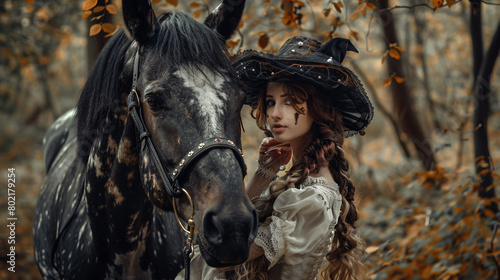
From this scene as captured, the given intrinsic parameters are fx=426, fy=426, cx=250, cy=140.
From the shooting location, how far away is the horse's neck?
7.00 ft

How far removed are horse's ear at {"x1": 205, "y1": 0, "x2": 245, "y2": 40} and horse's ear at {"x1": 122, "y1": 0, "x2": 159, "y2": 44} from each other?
38cm

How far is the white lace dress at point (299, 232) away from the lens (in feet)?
6.14

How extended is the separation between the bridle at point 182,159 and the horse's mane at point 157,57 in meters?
0.16

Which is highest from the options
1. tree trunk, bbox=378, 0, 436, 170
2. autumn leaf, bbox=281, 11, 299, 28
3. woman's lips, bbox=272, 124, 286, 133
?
autumn leaf, bbox=281, 11, 299, 28

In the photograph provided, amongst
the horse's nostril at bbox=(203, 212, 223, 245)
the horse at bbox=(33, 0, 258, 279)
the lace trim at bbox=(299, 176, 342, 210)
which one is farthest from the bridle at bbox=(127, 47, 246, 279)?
the lace trim at bbox=(299, 176, 342, 210)

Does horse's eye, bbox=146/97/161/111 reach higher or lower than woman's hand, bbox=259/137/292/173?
higher

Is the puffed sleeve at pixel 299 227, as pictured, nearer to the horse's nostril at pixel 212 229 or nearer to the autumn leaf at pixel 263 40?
the horse's nostril at pixel 212 229

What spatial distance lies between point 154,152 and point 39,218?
2.09 meters

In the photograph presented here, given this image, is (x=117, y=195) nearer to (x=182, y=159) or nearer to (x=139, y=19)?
(x=182, y=159)

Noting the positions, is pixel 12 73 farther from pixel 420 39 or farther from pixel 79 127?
pixel 420 39

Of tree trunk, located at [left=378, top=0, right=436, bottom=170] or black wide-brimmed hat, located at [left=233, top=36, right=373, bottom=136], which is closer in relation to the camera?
black wide-brimmed hat, located at [left=233, top=36, right=373, bottom=136]

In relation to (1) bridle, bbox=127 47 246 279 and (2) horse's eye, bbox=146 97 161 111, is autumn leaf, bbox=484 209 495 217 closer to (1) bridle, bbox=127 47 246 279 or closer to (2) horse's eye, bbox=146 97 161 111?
(1) bridle, bbox=127 47 246 279

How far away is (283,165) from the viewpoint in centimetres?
233

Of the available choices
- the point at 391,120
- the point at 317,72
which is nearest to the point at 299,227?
the point at 317,72
